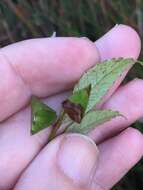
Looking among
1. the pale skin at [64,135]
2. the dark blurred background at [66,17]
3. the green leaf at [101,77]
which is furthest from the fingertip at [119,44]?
the dark blurred background at [66,17]

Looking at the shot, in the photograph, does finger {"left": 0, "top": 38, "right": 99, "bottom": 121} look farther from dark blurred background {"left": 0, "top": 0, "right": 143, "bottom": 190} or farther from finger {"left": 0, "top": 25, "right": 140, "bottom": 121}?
dark blurred background {"left": 0, "top": 0, "right": 143, "bottom": 190}

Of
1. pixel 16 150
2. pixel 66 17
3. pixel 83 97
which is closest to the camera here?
pixel 83 97

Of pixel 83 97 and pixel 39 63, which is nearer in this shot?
pixel 83 97

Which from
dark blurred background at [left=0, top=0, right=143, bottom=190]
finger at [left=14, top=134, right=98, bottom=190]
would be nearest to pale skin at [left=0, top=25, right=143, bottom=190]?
finger at [left=14, top=134, right=98, bottom=190]

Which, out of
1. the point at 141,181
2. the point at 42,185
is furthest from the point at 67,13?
the point at 42,185

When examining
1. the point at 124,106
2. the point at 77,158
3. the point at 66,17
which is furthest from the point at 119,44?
the point at 66,17

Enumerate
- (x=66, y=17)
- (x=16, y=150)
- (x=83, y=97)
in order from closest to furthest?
(x=83, y=97) < (x=16, y=150) < (x=66, y=17)

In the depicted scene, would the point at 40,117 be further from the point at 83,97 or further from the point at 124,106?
the point at 124,106
